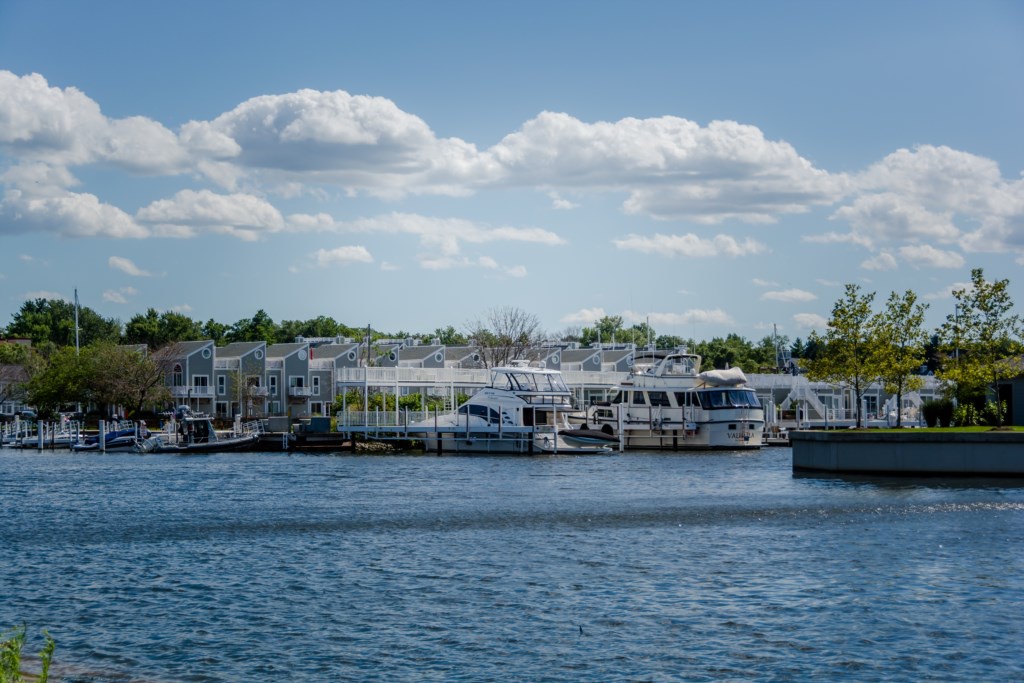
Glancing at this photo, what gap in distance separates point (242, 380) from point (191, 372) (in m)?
4.96

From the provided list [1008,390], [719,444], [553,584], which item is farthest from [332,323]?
[553,584]

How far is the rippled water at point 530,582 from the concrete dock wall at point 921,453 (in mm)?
687

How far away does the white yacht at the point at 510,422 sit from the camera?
6962cm

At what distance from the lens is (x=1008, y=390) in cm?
5322

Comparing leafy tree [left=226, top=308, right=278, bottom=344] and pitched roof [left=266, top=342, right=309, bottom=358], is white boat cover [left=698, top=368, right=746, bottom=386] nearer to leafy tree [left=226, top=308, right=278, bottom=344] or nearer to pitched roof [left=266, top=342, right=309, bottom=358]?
pitched roof [left=266, top=342, right=309, bottom=358]

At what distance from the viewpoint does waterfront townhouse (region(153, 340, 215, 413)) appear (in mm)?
112250

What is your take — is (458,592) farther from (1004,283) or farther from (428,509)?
(1004,283)

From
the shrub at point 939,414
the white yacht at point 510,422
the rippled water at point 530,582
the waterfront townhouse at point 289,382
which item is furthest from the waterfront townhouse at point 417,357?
the rippled water at point 530,582

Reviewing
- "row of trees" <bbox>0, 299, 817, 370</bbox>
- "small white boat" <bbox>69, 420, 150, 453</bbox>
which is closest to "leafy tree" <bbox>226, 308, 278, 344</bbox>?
"row of trees" <bbox>0, 299, 817, 370</bbox>

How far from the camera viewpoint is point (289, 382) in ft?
388

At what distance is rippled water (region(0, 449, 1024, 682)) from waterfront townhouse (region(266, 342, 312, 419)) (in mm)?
70671

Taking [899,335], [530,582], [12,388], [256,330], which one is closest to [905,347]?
[899,335]

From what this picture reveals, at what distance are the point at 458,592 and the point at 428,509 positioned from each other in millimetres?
15115

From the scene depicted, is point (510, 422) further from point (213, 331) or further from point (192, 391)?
point (213, 331)
